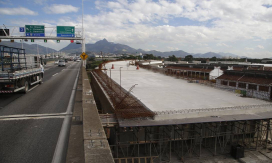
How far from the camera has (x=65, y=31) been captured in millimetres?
39344

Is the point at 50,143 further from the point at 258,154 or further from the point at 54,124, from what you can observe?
the point at 258,154

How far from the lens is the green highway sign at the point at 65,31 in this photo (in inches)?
1533

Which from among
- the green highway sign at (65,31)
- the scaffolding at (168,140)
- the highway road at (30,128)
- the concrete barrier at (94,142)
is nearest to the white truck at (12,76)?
the highway road at (30,128)

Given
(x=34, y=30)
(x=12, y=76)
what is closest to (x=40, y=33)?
(x=34, y=30)

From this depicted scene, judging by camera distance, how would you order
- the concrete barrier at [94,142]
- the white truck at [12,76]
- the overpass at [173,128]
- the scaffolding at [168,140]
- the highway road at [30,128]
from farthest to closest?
the white truck at [12,76], the scaffolding at [168,140], the overpass at [173,128], the highway road at [30,128], the concrete barrier at [94,142]

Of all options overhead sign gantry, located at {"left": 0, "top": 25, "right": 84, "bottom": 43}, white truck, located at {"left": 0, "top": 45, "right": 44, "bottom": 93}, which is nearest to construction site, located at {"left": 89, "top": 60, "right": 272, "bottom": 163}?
white truck, located at {"left": 0, "top": 45, "right": 44, "bottom": 93}

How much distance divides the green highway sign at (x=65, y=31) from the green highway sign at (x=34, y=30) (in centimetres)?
286

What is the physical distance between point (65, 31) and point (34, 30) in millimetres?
5241

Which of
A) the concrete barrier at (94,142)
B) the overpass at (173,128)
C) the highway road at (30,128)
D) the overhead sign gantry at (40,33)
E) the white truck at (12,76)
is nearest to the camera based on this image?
the concrete barrier at (94,142)

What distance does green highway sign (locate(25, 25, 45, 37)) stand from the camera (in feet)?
122

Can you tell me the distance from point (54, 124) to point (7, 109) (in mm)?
4022

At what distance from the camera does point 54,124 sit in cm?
881

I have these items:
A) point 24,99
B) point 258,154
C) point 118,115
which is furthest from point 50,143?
point 258,154

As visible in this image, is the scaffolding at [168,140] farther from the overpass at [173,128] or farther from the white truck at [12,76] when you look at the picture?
the white truck at [12,76]
